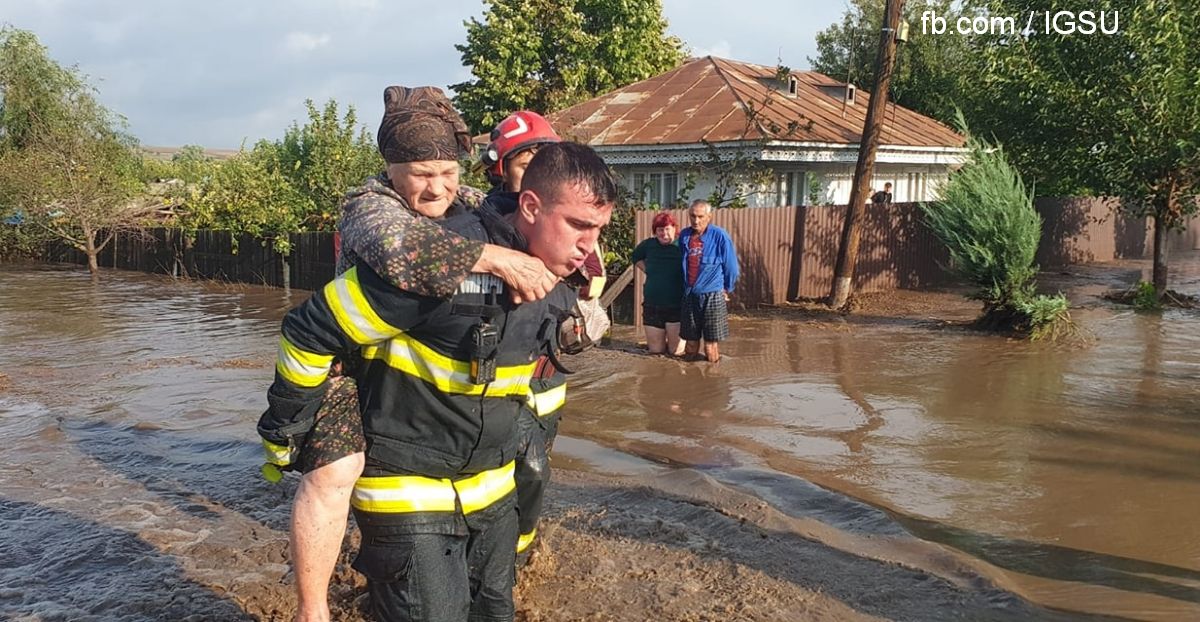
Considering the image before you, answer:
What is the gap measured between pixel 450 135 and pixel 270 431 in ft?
3.61

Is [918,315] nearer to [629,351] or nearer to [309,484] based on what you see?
[629,351]

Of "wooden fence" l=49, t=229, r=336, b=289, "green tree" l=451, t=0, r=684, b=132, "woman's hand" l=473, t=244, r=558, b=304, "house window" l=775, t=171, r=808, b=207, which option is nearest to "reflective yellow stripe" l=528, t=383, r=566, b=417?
"woman's hand" l=473, t=244, r=558, b=304

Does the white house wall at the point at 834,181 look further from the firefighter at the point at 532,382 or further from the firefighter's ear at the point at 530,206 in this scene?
the firefighter's ear at the point at 530,206

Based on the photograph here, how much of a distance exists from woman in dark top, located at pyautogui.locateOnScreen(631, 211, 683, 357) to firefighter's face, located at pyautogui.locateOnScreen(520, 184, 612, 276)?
7692mm

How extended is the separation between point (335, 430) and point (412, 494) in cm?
27

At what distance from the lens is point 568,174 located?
8.64 feet

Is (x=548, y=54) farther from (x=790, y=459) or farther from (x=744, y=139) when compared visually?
(x=790, y=459)

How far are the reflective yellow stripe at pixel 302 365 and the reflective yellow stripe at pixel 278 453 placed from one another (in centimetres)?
24

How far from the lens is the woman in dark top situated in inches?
412

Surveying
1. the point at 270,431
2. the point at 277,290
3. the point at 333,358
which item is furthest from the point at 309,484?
the point at 277,290

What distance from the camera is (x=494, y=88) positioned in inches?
1205

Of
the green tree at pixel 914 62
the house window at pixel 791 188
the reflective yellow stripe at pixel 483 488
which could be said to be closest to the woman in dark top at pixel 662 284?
the reflective yellow stripe at pixel 483 488

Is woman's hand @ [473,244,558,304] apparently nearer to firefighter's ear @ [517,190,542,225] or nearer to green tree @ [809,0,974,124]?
firefighter's ear @ [517,190,542,225]

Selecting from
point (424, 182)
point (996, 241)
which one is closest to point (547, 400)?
point (424, 182)
